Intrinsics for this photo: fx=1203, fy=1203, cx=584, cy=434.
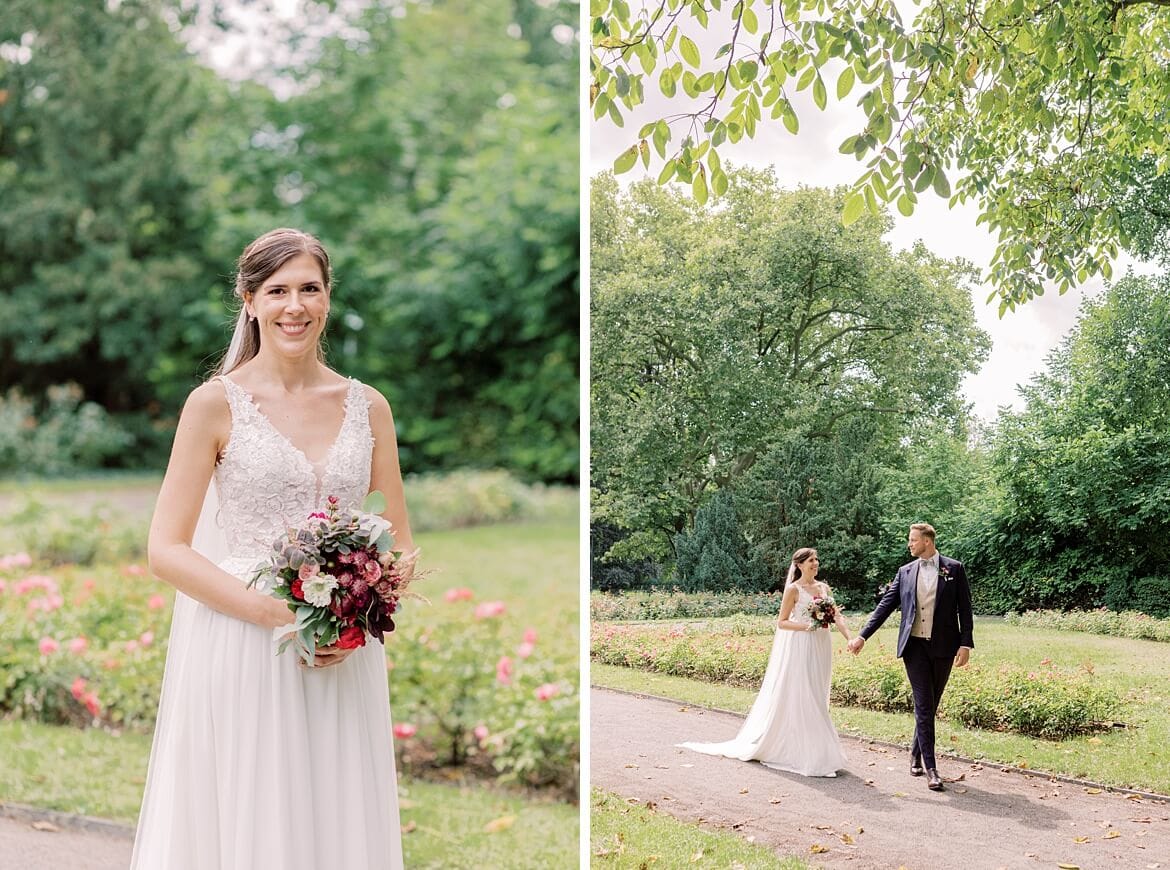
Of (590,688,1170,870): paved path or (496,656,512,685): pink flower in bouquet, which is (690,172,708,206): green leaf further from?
(496,656,512,685): pink flower in bouquet

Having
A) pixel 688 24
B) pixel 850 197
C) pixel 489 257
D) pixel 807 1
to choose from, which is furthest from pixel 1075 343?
pixel 489 257

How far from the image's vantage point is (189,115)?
8.55 m

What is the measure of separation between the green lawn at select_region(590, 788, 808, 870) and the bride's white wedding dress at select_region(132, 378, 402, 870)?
1379 millimetres

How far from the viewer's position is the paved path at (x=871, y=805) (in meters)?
3.26

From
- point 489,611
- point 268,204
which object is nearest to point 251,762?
point 489,611

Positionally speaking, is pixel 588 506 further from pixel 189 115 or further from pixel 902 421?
pixel 189 115

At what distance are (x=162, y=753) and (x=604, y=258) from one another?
2.08m

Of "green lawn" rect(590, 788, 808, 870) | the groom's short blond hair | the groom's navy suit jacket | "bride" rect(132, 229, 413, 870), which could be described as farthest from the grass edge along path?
"bride" rect(132, 229, 413, 870)

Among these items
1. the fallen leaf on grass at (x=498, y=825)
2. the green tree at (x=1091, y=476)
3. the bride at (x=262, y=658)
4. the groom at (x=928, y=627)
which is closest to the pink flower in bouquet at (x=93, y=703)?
the fallen leaf on grass at (x=498, y=825)

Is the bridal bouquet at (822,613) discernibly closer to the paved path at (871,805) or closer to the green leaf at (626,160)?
the paved path at (871,805)

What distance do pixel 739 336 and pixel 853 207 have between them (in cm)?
53

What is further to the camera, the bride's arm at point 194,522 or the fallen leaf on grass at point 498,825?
the fallen leaf on grass at point 498,825

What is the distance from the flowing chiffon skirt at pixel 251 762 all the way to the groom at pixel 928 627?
5.50 feet

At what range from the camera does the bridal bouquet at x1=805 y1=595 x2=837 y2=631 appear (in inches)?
140
